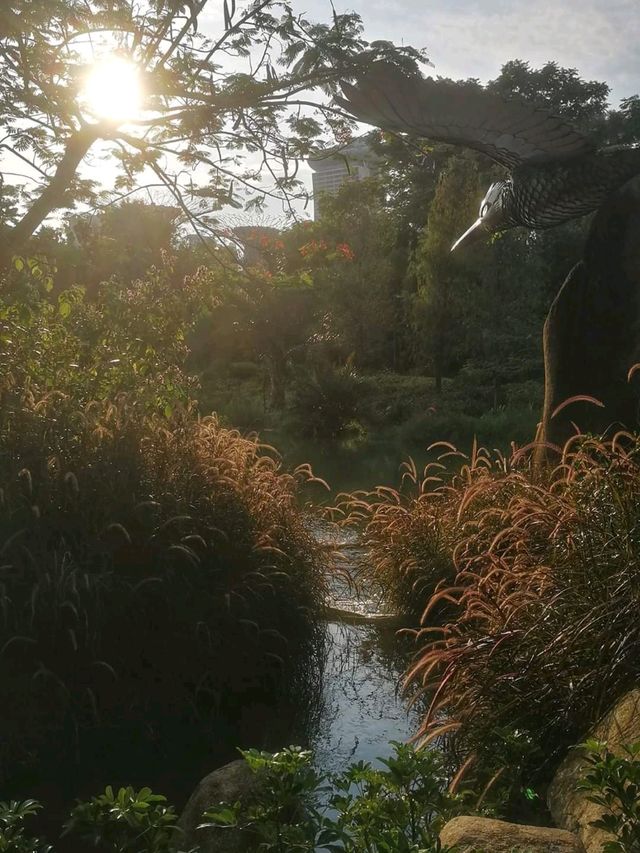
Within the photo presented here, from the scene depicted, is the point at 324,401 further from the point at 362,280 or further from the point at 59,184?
the point at 59,184

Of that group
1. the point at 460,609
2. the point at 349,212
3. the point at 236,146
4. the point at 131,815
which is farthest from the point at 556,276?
the point at 131,815

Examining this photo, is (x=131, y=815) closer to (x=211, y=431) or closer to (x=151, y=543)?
(x=151, y=543)

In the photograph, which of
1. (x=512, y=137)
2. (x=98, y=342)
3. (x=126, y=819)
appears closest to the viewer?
(x=126, y=819)

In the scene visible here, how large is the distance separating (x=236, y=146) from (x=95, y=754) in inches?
181

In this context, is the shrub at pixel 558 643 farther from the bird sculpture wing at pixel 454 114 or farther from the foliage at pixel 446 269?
the foliage at pixel 446 269

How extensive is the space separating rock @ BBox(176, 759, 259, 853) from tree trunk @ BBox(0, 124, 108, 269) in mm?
4302

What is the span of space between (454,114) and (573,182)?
1002 mm

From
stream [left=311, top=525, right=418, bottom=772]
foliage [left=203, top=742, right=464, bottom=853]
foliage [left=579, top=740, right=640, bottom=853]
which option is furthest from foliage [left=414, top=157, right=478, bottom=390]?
foliage [left=579, top=740, right=640, bottom=853]

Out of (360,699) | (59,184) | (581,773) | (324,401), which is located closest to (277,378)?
(324,401)

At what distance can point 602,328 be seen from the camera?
627 centimetres

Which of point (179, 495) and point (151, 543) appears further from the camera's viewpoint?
point (179, 495)

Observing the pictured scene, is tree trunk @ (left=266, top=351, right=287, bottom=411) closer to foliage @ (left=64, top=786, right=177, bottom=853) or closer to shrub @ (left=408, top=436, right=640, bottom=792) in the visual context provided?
shrub @ (left=408, top=436, right=640, bottom=792)

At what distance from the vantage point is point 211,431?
601 centimetres

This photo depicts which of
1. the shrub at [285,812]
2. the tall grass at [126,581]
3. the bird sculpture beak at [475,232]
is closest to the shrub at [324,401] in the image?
the bird sculpture beak at [475,232]
